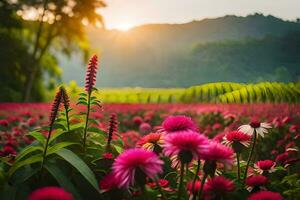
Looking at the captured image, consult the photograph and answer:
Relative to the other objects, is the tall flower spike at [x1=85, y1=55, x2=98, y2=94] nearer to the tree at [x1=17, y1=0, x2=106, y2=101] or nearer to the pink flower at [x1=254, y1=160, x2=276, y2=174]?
the pink flower at [x1=254, y1=160, x2=276, y2=174]

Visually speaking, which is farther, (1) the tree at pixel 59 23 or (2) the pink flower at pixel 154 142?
(1) the tree at pixel 59 23

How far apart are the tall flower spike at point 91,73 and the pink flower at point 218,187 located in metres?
0.60

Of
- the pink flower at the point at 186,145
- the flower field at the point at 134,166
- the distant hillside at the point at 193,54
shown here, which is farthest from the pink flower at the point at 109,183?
the distant hillside at the point at 193,54

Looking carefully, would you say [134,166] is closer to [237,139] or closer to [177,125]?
[177,125]

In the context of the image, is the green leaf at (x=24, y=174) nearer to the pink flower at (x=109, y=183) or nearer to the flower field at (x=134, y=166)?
the flower field at (x=134, y=166)

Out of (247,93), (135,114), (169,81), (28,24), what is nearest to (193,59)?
(169,81)

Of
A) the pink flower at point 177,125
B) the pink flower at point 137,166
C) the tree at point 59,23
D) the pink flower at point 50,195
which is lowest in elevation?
the pink flower at point 50,195

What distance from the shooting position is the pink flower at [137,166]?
4.07 feet

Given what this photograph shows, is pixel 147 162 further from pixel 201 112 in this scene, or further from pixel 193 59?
pixel 193 59

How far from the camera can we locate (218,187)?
145cm

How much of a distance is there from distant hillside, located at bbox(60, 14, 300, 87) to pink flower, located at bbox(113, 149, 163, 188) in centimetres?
4425

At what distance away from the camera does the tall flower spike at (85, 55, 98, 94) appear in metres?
1.76

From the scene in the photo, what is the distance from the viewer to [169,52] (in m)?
86.4

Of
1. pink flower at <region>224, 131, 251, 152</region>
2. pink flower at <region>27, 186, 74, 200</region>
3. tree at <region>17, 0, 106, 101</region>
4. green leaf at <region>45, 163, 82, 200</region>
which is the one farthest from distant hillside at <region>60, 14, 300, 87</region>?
pink flower at <region>27, 186, 74, 200</region>
